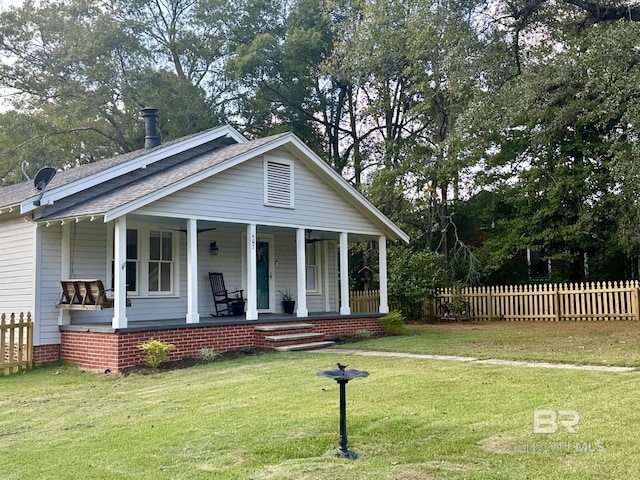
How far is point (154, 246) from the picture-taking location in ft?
45.9

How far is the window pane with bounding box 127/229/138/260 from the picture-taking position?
532 inches

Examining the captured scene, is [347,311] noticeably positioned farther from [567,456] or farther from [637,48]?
[567,456]

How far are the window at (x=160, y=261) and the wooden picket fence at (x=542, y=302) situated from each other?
10.1 m

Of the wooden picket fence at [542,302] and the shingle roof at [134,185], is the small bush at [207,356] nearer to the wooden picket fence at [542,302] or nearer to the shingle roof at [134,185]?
the shingle roof at [134,185]

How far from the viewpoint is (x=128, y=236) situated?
13539 mm

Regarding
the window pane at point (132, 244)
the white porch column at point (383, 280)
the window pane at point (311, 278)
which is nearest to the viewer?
the window pane at point (132, 244)

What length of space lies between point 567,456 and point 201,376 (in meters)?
6.38

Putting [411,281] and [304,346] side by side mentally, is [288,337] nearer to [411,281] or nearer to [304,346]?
[304,346]

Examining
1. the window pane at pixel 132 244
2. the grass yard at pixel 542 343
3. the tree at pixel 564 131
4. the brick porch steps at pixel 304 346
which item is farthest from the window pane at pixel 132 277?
the tree at pixel 564 131

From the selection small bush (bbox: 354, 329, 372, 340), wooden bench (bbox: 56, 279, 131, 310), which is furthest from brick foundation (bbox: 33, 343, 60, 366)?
small bush (bbox: 354, 329, 372, 340)

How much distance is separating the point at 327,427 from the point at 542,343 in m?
7.77

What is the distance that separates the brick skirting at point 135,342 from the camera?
10.9 meters

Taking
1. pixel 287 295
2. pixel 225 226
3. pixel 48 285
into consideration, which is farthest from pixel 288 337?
pixel 48 285

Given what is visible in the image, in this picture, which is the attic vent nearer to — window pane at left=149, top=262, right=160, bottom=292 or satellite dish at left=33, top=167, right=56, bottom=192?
window pane at left=149, top=262, right=160, bottom=292
